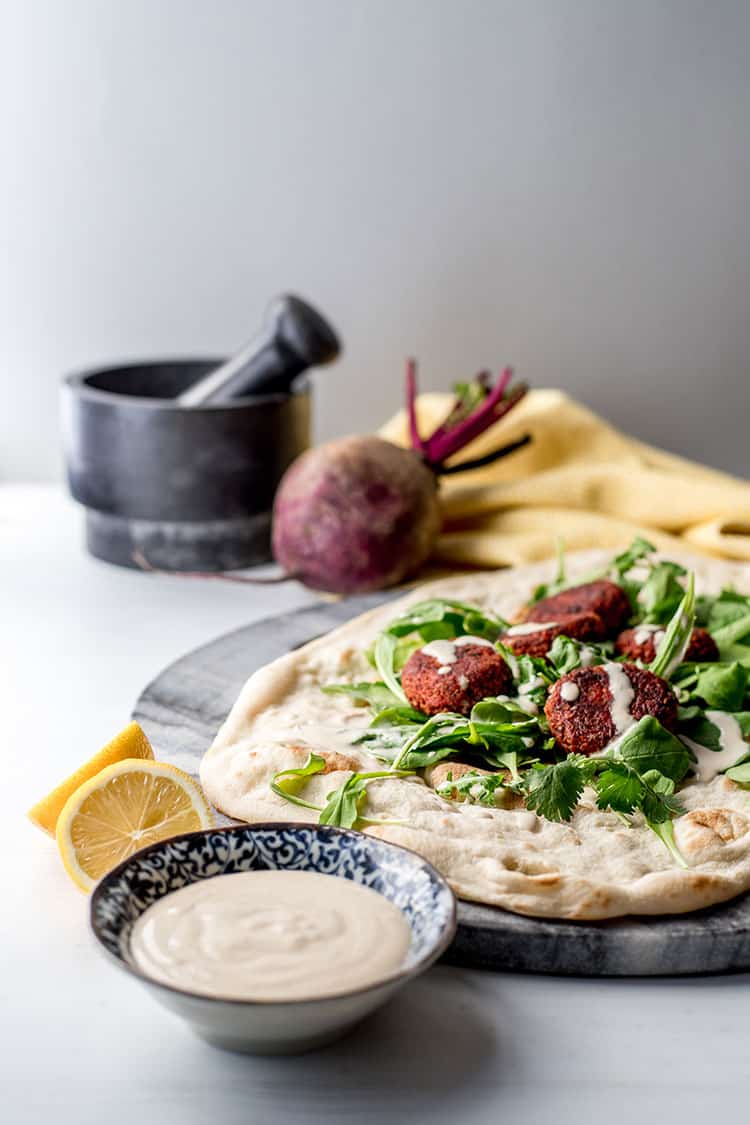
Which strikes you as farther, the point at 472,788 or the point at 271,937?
the point at 472,788

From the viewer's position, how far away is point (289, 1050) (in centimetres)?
156

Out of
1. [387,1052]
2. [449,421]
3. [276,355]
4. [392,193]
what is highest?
[392,193]

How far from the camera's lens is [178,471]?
11.2 feet

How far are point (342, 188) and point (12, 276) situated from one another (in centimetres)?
114

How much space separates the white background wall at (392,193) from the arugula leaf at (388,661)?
1990mm

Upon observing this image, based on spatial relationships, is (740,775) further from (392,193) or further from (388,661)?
(392,193)

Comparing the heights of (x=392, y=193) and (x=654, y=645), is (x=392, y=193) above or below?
above

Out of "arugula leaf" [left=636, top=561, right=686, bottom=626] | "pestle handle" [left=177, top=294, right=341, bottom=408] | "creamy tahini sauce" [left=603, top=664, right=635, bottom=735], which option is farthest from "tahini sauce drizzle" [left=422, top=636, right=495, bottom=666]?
"pestle handle" [left=177, top=294, right=341, bottom=408]

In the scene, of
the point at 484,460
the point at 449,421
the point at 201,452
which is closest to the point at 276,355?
the point at 201,452

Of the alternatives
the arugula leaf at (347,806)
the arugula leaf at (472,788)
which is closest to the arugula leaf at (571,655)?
the arugula leaf at (472,788)

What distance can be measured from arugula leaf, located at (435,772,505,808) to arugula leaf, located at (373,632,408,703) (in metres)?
0.34

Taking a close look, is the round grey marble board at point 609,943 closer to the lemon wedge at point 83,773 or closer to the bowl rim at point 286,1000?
the bowl rim at point 286,1000

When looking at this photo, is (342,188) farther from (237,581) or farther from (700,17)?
(237,581)

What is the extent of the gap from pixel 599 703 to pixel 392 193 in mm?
2498
